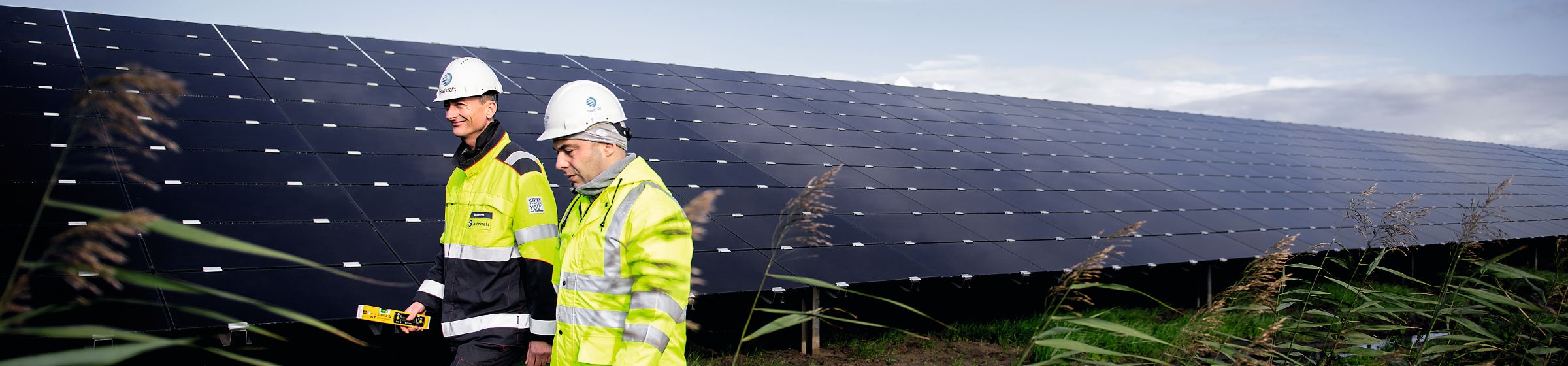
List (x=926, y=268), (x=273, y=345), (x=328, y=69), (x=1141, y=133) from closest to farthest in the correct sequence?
(x=273, y=345)
(x=926, y=268)
(x=328, y=69)
(x=1141, y=133)

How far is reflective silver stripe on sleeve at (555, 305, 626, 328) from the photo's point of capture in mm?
3219

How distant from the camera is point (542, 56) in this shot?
14125 millimetres

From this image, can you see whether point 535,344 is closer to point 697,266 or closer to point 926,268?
point 697,266

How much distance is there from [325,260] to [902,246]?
4.82m

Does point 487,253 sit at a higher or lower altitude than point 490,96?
lower

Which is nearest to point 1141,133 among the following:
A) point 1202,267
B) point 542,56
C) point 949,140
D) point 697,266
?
point 949,140

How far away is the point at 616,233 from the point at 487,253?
117cm

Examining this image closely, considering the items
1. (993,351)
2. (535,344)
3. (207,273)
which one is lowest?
(993,351)

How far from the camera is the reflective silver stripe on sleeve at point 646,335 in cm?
299

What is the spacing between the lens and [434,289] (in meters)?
4.26

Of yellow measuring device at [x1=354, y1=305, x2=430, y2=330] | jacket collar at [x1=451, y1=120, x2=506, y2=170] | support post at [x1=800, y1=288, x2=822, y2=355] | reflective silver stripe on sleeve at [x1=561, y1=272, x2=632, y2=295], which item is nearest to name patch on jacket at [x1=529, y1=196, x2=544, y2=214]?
jacket collar at [x1=451, y1=120, x2=506, y2=170]

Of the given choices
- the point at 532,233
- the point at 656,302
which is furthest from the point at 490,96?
the point at 656,302

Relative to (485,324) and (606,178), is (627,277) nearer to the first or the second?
(606,178)

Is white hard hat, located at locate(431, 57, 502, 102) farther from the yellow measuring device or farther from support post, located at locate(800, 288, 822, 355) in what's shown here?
support post, located at locate(800, 288, 822, 355)
